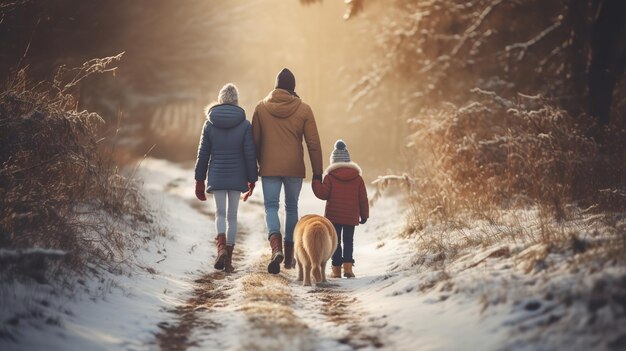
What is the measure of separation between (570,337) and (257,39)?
120ft

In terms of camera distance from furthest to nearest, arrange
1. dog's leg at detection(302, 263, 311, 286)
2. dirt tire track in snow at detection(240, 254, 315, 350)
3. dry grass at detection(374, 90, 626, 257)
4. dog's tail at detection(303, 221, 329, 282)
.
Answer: dry grass at detection(374, 90, 626, 257), dog's leg at detection(302, 263, 311, 286), dog's tail at detection(303, 221, 329, 282), dirt tire track in snow at detection(240, 254, 315, 350)

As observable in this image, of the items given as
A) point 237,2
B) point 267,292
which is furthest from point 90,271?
point 237,2

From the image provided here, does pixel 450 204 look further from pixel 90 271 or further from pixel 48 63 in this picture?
pixel 48 63

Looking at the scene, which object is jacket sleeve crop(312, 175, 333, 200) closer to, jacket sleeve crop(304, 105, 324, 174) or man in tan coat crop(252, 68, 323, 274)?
man in tan coat crop(252, 68, 323, 274)

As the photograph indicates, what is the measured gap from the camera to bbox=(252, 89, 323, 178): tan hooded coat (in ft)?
21.0

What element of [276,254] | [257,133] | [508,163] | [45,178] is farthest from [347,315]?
[508,163]

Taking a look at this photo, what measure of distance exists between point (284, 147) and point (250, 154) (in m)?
0.46

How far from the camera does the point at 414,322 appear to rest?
3686 mm

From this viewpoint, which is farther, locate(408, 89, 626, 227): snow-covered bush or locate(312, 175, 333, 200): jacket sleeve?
locate(408, 89, 626, 227): snow-covered bush

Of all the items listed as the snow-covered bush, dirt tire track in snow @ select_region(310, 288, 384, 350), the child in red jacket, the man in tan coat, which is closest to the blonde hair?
the man in tan coat

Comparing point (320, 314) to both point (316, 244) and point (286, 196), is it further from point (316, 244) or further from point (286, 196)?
point (286, 196)

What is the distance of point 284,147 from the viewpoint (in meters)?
6.39

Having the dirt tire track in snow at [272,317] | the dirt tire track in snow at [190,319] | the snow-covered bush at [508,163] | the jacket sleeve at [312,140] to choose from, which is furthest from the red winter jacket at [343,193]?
the snow-covered bush at [508,163]

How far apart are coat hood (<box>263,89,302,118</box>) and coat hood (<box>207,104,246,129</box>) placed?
0.41 m
